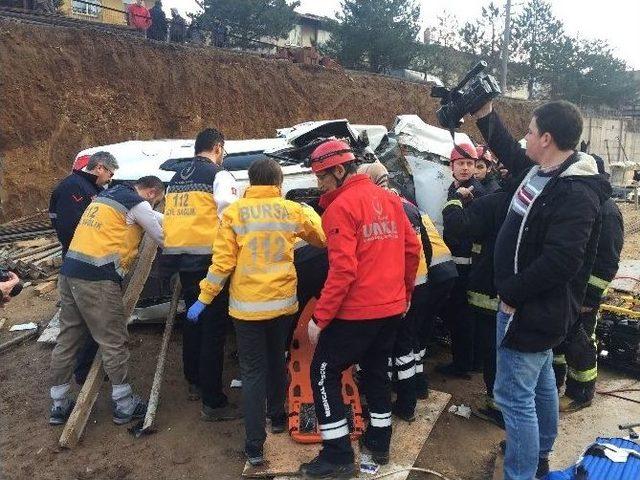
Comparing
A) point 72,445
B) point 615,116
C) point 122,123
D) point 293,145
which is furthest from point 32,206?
point 615,116

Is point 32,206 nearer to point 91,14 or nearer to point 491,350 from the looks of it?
point 491,350

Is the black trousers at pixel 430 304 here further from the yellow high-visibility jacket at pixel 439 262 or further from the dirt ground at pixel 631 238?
the dirt ground at pixel 631 238

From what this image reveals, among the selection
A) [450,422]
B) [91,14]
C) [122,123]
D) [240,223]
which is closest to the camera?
[240,223]

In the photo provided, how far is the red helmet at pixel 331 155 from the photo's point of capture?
3020mm

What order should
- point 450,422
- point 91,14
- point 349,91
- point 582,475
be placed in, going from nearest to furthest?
1. point 582,475
2. point 450,422
3. point 349,91
4. point 91,14

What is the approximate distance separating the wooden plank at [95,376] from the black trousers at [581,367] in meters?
3.23

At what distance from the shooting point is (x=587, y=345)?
3.98 metres

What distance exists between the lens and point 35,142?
11266mm

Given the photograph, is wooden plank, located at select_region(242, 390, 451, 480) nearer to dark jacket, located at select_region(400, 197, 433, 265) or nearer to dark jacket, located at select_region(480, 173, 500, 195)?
dark jacket, located at select_region(400, 197, 433, 265)

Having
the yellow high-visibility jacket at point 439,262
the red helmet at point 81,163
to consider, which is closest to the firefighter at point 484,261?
the yellow high-visibility jacket at point 439,262

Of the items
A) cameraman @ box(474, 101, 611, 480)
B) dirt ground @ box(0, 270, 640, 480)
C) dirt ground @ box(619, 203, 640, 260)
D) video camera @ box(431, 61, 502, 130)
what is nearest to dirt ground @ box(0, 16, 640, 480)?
dirt ground @ box(0, 270, 640, 480)

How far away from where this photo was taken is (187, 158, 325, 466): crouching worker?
3.17 metres

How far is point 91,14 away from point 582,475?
2559 cm

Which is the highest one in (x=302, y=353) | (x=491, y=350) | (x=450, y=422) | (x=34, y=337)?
(x=491, y=350)
